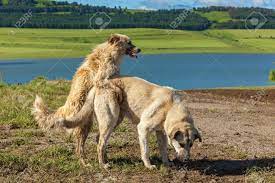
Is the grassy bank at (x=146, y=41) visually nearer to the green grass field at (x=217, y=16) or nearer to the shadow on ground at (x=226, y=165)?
the green grass field at (x=217, y=16)

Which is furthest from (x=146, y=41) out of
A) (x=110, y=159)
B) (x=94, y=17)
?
(x=110, y=159)

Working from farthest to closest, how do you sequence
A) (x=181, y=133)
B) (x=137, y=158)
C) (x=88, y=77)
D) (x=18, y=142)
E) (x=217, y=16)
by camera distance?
(x=217, y=16) → (x=18, y=142) → (x=137, y=158) → (x=88, y=77) → (x=181, y=133)

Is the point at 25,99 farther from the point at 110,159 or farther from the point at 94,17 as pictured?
the point at 94,17

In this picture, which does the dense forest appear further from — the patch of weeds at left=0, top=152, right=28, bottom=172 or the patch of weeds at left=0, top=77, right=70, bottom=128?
the patch of weeds at left=0, top=152, right=28, bottom=172

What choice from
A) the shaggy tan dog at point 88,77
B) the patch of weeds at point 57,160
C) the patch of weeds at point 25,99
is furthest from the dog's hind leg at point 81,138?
the patch of weeds at point 25,99

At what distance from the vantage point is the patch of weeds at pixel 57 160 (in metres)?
9.91

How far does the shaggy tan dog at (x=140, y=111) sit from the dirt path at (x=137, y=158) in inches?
20.4

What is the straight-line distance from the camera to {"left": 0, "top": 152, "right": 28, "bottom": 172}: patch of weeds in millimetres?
9766

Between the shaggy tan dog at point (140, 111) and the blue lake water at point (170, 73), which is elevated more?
the shaggy tan dog at point (140, 111)

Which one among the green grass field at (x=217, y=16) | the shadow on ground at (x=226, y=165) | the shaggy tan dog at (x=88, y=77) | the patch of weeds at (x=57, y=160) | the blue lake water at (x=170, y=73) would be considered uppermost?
the shaggy tan dog at (x=88, y=77)

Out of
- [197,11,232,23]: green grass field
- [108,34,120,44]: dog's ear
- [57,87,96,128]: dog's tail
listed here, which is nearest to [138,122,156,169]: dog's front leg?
[57,87,96,128]: dog's tail

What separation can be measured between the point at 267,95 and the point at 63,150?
17.5m

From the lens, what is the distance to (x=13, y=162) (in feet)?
32.6

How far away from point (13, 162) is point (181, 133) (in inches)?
118
